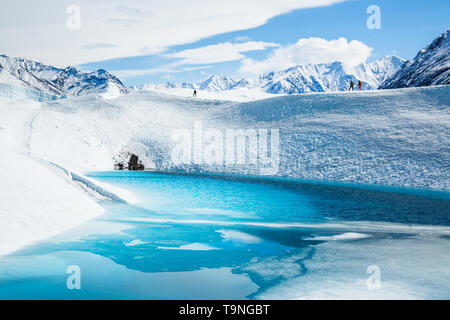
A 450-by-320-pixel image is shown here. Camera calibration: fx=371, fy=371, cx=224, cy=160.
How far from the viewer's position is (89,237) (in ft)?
40.6

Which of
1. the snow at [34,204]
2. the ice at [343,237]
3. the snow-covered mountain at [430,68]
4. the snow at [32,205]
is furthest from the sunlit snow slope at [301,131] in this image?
the snow-covered mountain at [430,68]

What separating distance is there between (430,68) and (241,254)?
165 m

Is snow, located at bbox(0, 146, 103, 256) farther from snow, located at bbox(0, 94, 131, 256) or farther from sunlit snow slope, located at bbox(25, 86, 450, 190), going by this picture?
sunlit snow slope, located at bbox(25, 86, 450, 190)

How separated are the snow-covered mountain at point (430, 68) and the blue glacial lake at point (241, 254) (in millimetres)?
121661

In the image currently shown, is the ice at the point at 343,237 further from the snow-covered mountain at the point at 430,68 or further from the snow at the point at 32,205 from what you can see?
the snow-covered mountain at the point at 430,68

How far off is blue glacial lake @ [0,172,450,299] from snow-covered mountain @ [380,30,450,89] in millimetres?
121661

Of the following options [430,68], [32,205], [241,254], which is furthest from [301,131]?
[430,68]

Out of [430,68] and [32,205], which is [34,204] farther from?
[430,68]

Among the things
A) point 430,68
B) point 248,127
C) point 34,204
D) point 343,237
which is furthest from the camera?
point 430,68

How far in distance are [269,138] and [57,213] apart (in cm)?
3127

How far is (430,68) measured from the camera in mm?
149000

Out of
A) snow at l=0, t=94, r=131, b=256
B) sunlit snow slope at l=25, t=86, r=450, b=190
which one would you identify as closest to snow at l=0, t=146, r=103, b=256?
snow at l=0, t=94, r=131, b=256

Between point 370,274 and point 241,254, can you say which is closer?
point 370,274

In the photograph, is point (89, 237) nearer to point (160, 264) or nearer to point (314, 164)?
point (160, 264)
